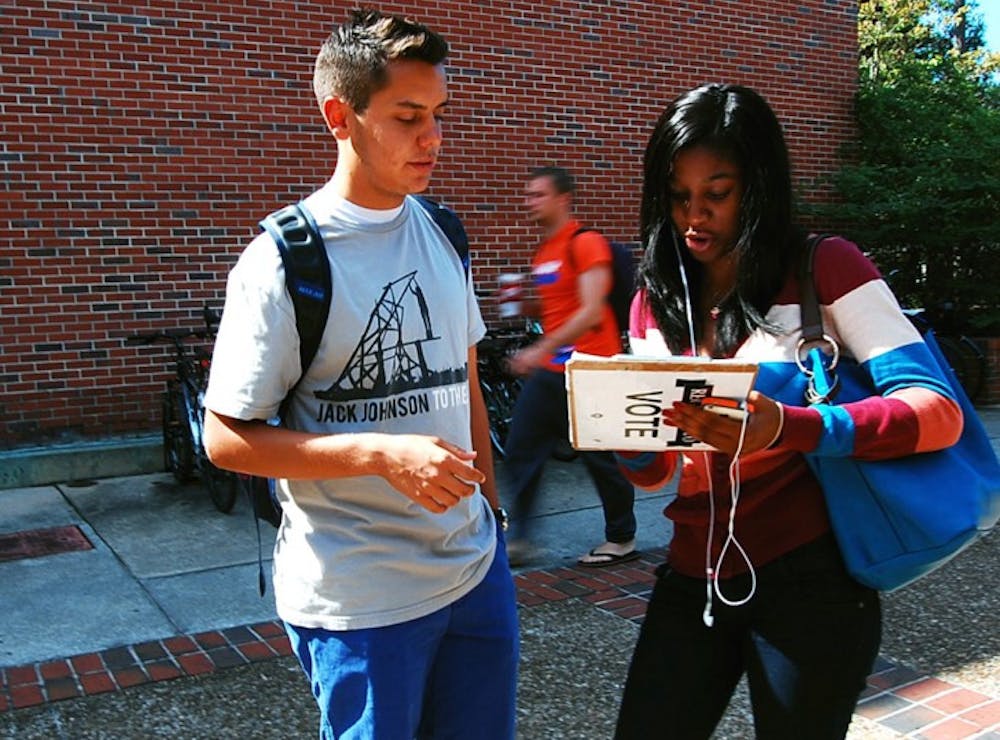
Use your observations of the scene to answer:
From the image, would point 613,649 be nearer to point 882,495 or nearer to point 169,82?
point 882,495

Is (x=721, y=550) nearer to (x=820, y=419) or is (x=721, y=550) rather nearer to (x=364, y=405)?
(x=820, y=419)

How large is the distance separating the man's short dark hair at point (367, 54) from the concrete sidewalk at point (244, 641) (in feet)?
8.15

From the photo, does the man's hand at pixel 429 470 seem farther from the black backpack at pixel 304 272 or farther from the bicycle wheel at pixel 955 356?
the bicycle wheel at pixel 955 356

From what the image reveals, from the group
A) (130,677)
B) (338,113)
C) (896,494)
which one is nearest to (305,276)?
(338,113)

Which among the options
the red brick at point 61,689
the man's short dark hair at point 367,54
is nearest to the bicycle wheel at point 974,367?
the red brick at point 61,689

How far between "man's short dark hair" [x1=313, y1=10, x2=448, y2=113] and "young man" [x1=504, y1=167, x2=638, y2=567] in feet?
10.3

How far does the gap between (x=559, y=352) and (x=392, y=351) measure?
10.6ft

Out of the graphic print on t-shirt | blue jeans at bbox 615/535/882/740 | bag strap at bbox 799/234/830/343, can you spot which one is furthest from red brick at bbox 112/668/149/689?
bag strap at bbox 799/234/830/343

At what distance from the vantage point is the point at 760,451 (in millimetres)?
1791

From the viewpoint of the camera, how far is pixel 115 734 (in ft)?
11.5

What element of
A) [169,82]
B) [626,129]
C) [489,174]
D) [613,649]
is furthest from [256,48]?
[613,649]

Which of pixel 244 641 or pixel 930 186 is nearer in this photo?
pixel 244 641

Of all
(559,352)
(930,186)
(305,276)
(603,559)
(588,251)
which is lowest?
(603,559)

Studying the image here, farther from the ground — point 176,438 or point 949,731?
point 176,438
